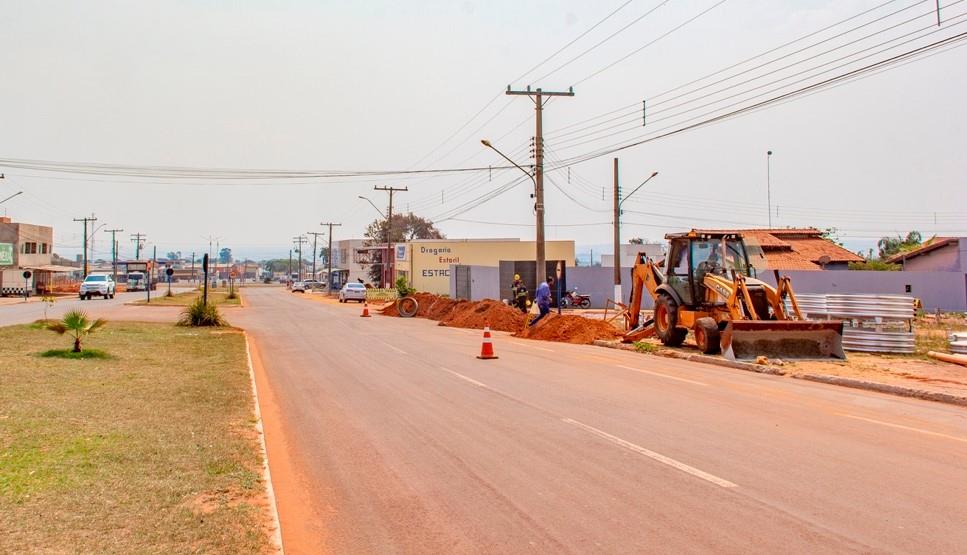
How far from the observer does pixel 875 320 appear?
1881cm

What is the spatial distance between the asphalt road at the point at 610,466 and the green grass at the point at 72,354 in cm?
445

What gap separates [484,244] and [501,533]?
61203mm

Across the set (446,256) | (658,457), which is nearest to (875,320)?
(658,457)

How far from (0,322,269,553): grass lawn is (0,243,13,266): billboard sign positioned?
65.2 meters

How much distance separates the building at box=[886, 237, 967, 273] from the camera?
44531 millimetres

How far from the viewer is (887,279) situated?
39875 mm

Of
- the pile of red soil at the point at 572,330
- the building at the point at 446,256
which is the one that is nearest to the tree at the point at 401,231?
the building at the point at 446,256

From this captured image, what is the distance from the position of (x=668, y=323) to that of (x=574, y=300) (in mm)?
25805

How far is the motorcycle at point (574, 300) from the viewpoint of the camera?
150ft

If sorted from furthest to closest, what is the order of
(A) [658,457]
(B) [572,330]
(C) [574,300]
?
(C) [574,300] < (B) [572,330] < (A) [658,457]

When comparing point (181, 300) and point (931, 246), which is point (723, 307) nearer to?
point (931, 246)

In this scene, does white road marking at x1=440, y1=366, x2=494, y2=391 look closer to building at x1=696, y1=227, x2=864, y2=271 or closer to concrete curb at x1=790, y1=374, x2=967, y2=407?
concrete curb at x1=790, y1=374, x2=967, y2=407

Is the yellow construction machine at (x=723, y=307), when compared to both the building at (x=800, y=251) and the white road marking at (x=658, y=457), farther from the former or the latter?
the building at (x=800, y=251)

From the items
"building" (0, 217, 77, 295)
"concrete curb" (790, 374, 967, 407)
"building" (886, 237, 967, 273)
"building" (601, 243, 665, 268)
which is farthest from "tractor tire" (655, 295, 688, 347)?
"building" (0, 217, 77, 295)
